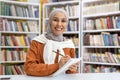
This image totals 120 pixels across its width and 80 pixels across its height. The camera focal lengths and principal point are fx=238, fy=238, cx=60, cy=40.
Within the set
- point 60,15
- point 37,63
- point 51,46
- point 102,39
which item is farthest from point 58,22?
point 102,39

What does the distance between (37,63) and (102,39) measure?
2951mm

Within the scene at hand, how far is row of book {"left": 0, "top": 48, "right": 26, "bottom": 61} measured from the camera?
5032mm

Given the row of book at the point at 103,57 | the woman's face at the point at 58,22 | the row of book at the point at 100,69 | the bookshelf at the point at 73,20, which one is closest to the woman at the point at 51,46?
the woman's face at the point at 58,22

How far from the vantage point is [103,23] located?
477 cm

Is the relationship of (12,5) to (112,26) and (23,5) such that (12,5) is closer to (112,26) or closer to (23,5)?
(23,5)

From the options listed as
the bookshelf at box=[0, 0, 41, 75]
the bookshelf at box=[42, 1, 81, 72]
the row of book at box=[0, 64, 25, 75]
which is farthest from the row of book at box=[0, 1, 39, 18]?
the row of book at box=[0, 64, 25, 75]

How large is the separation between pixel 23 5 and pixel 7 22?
596 millimetres

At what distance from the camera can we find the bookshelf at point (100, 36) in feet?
15.0

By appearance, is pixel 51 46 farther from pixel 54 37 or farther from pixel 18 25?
pixel 18 25

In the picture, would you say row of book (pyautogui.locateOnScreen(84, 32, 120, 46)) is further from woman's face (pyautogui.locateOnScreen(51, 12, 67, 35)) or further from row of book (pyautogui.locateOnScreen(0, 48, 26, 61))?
woman's face (pyautogui.locateOnScreen(51, 12, 67, 35))

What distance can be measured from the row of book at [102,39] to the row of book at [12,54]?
4.73ft

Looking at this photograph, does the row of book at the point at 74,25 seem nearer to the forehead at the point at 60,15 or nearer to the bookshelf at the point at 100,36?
the bookshelf at the point at 100,36

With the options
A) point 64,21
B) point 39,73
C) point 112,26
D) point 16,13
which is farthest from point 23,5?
point 39,73

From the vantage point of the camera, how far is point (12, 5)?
17.1ft
